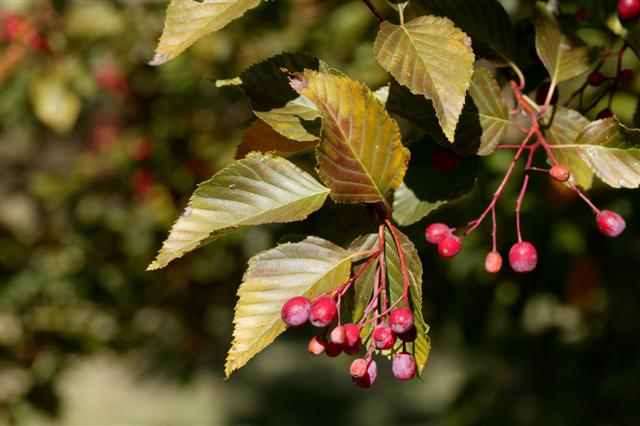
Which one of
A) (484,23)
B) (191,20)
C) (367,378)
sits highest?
(191,20)

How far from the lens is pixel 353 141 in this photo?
0.89 m

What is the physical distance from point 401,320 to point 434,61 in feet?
1.01

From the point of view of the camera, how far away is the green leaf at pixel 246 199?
91 cm

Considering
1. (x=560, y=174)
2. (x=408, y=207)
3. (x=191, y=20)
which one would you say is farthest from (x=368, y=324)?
(x=191, y=20)

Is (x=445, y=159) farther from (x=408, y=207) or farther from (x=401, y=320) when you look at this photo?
(x=401, y=320)

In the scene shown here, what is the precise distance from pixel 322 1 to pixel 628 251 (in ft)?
4.42

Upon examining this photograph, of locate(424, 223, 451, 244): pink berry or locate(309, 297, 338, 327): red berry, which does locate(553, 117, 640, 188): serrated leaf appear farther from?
locate(309, 297, 338, 327): red berry

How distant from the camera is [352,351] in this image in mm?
911

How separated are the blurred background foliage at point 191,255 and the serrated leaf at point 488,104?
2.85 ft

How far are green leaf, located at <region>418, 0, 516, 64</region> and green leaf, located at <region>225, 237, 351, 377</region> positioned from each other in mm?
405

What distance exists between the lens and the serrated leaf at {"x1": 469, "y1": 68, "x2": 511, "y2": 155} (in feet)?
3.46

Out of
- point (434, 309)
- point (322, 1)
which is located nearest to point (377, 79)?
point (322, 1)

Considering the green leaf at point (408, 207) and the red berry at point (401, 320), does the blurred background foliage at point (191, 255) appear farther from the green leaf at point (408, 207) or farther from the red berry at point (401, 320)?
the red berry at point (401, 320)

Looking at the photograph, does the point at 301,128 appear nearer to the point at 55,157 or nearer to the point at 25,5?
the point at 25,5
